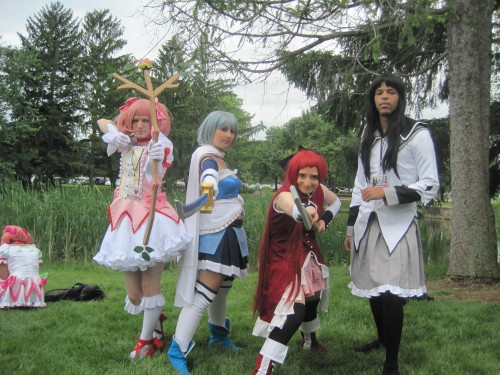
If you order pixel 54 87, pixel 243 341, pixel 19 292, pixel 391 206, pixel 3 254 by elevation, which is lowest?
pixel 243 341

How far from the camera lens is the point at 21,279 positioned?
451 centimetres

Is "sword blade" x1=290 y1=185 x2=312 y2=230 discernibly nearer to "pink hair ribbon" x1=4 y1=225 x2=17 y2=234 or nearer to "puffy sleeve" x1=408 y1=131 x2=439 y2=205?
"puffy sleeve" x1=408 y1=131 x2=439 y2=205

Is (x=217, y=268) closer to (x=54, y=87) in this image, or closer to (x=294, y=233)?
(x=294, y=233)

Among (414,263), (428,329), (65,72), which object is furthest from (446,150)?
(65,72)

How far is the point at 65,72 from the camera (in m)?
30.0

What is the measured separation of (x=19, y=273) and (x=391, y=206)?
142 inches

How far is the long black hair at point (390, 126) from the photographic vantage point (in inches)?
111

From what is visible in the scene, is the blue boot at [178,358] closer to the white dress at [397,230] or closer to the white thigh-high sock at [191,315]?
the white thigh-high sock at [191,315]

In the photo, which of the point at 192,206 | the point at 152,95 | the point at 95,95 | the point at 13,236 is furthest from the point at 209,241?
the point at 95,95

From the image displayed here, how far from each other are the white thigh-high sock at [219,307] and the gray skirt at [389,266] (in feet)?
3.10

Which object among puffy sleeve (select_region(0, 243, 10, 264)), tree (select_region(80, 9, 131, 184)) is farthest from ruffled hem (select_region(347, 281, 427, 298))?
tree (select_region(80, 9, 131, 184))

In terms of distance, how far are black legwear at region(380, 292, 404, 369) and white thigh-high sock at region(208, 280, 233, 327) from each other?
1.12 m

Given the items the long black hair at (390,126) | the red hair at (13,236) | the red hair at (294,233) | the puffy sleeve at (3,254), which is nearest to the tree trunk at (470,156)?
the long black hair at (390,126)

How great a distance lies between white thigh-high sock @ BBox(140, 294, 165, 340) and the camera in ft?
10.1
